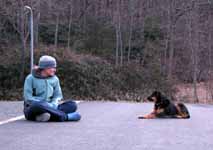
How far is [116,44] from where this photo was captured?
42844 millimetres

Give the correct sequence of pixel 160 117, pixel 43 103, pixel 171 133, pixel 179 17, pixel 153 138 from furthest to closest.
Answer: pixel 179 17 < pixel 160 117 < pixel 43 103 < pixel 171 133 < pixel 153 138

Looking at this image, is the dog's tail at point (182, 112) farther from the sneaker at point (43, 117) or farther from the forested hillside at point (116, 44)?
the forested hillside at point (116, 44)

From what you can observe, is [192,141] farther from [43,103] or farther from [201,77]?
[201,77]

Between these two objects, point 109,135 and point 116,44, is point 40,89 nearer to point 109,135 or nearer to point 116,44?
point 109,135

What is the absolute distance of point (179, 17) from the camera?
4216 cm

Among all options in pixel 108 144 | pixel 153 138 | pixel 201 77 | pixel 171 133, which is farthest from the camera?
pixel 201 77

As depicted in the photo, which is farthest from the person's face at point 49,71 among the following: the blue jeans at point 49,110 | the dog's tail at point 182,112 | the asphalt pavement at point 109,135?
the dog's tail at point 182,112

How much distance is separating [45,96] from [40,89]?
0.52 ft

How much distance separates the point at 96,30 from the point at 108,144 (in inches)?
1389

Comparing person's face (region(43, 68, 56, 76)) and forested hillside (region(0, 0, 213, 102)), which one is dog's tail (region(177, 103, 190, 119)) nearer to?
person's face (region(43, 68, 56, 76))

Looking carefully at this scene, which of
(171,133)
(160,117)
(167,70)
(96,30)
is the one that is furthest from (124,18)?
(171,133)

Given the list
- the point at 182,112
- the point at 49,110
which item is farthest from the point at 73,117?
the point at 182,112

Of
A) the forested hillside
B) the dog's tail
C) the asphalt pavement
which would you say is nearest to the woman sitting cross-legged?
the asphalt pavement

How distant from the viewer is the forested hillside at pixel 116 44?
31766 mm
